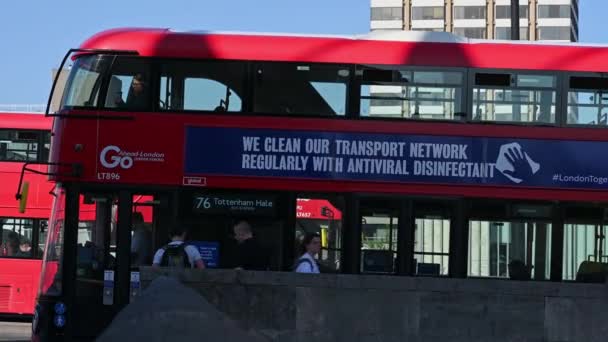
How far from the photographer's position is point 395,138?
43.4ft

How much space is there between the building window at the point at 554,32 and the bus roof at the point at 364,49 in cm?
8704

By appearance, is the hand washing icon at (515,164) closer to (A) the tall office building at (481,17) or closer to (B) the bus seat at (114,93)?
(B) the bus seat at (114,93)

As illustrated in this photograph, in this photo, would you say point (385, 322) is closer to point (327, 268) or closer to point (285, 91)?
point (327, 268)

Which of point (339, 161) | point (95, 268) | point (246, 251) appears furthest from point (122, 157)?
point (339, 161)

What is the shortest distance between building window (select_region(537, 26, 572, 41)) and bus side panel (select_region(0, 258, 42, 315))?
81929 millimetres

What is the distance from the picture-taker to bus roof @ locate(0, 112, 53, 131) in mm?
22016

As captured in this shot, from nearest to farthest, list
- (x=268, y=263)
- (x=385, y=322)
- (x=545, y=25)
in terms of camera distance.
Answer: (x=385, y=322), (x=268, y=263), (x=545, y=25)

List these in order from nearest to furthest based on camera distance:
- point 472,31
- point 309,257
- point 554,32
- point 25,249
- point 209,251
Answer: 1. point 309,257
2. point 209,251
3. point 25,249
4. point 554,32
5. point 472,31

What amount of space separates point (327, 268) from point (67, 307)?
335 cm

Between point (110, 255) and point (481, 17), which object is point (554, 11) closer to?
point (481, 17)

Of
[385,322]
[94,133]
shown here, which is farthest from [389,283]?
[94,133]

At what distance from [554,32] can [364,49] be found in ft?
291

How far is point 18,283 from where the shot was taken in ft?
72.5

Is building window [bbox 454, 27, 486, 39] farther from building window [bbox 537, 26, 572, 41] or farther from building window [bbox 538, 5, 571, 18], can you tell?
building window [bbox 538, 5, 571, 18]
